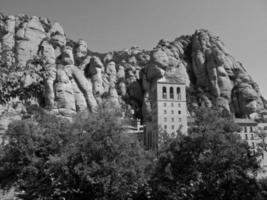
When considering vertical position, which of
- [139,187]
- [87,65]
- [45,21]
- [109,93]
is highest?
[45,21]

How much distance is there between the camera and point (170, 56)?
100312 mm

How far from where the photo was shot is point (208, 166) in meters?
17.8

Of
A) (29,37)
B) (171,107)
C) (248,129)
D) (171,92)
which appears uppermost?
(29,37)

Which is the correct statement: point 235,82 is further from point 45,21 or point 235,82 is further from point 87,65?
point 45,21

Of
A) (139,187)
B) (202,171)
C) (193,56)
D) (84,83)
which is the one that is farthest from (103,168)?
(193,56)

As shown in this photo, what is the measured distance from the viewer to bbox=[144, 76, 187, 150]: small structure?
71375mm

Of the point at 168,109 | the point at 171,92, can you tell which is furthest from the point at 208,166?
the point at 171,92

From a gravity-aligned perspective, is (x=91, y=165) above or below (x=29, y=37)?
below

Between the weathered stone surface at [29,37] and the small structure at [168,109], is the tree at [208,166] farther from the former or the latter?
the weathered stone surface at [29,37]

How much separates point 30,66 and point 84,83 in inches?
2992

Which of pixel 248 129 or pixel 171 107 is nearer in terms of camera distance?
pixel 171 107

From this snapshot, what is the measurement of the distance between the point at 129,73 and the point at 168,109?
34.8 m

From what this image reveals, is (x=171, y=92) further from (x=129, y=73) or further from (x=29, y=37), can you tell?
(x=29, y=37)

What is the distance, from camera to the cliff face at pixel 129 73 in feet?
253
